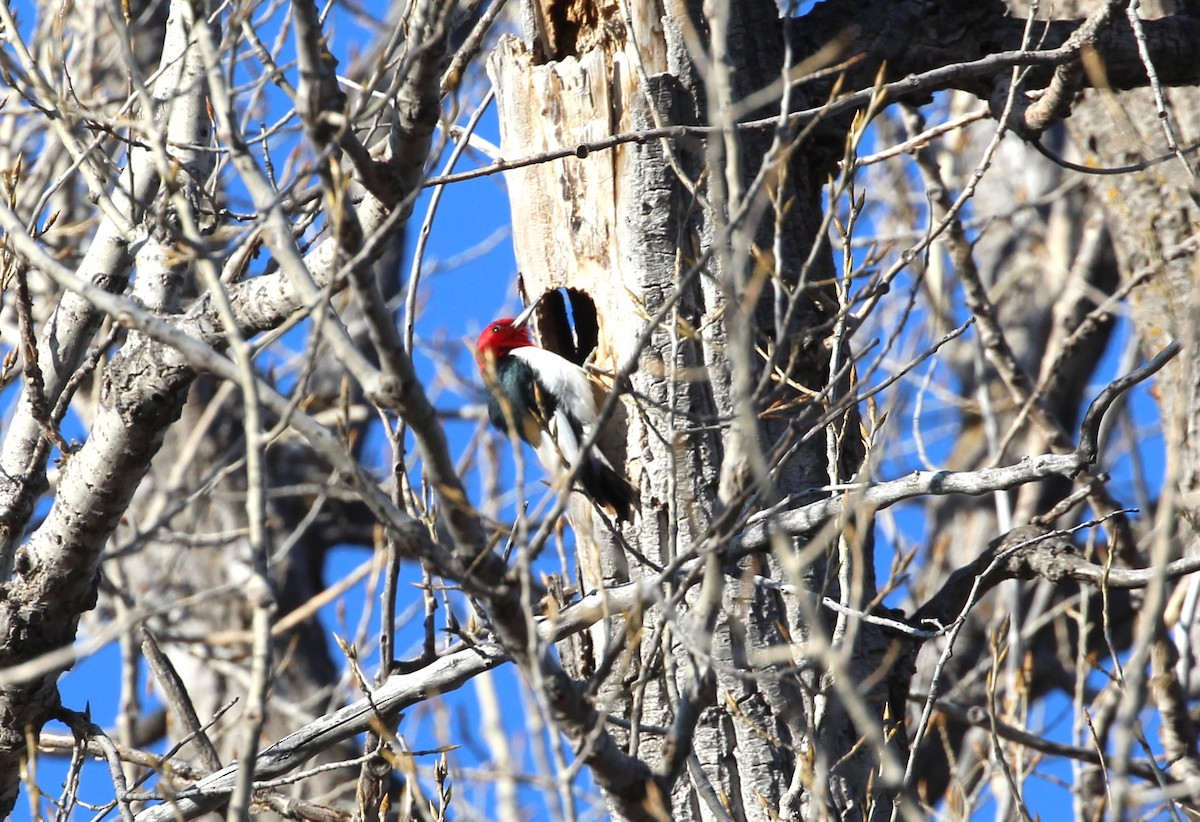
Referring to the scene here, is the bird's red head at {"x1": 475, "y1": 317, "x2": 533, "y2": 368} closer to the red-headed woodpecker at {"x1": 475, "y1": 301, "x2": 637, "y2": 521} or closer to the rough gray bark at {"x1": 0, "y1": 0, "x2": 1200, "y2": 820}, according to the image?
the red-headed woodpecker at {"x1": 475, "y1": 301, "x2": 637, "y2": 521}

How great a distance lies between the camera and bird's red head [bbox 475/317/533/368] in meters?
5.31

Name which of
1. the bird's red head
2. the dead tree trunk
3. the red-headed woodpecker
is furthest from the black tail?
the bird's red head

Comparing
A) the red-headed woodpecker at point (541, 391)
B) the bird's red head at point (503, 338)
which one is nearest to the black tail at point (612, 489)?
the red-headed woodpecker at point (541, 391)

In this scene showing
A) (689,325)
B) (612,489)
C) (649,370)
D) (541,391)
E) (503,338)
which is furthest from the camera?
(503,338)

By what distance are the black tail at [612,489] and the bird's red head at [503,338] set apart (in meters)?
1.62

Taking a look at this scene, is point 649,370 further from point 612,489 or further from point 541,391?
point 541,391

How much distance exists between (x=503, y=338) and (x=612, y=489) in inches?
70.0

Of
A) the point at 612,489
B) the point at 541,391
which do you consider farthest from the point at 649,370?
the point at 541,391

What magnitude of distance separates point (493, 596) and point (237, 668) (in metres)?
5.39

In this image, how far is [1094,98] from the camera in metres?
4.96

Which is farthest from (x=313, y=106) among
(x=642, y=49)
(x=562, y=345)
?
(x=562, y=345)

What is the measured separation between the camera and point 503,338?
537cm

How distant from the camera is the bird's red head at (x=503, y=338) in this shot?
5.31 metres

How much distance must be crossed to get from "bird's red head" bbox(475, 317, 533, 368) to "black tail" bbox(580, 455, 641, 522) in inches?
63.9
